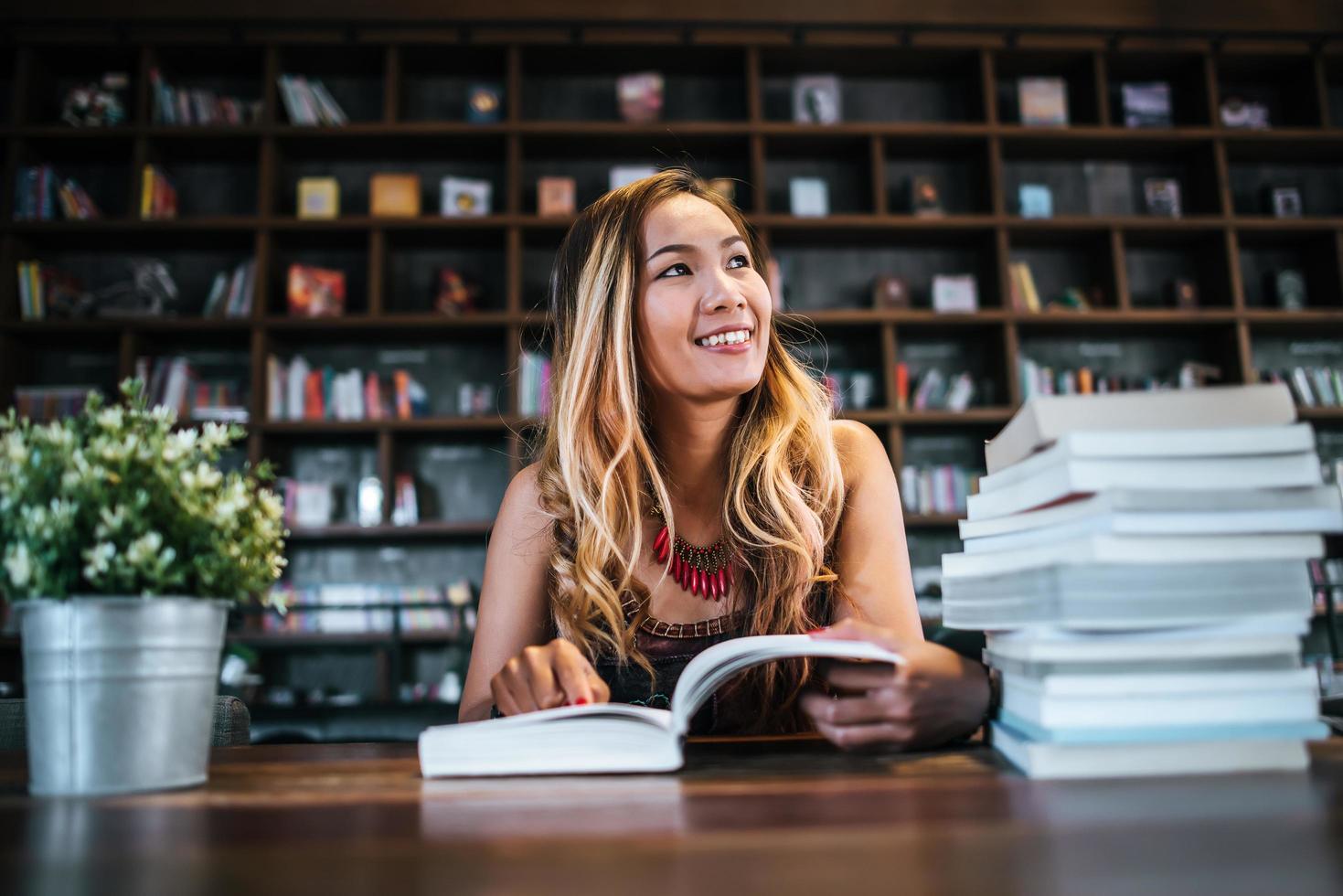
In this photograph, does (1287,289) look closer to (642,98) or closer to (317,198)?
(642,98)

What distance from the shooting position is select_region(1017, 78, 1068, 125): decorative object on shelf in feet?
14.1

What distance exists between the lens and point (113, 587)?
745 mm

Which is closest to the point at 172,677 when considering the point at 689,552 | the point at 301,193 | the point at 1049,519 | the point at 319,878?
the point at 319,878

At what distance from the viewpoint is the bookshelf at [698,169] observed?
4000mm

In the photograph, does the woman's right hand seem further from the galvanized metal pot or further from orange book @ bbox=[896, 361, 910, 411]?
orange book @ bbox=[896, 361, 910, 411]

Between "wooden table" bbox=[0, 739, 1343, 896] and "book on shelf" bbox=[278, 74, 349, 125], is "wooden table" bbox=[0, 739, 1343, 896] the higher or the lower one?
the lower one

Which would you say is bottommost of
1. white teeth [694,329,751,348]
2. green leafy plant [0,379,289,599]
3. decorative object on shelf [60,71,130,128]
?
green leafy plant [0,379,289,599]

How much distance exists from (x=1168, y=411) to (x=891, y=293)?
141 inches

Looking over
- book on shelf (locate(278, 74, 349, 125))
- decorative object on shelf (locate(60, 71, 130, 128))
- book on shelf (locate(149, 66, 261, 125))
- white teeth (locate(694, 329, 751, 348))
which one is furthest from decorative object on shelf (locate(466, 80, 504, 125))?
white teeth (locate(694, 329, 751, 348))

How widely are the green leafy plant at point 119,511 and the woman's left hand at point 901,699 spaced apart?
0.49 metres

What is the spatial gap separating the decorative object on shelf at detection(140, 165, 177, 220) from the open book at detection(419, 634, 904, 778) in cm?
380

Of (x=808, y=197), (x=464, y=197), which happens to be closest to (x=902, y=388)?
(x=808, y=197)

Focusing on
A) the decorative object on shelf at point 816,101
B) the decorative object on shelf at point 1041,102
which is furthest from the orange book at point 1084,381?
the decorative object on shelf at point 816,101

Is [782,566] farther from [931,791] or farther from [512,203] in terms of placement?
[512,203]
